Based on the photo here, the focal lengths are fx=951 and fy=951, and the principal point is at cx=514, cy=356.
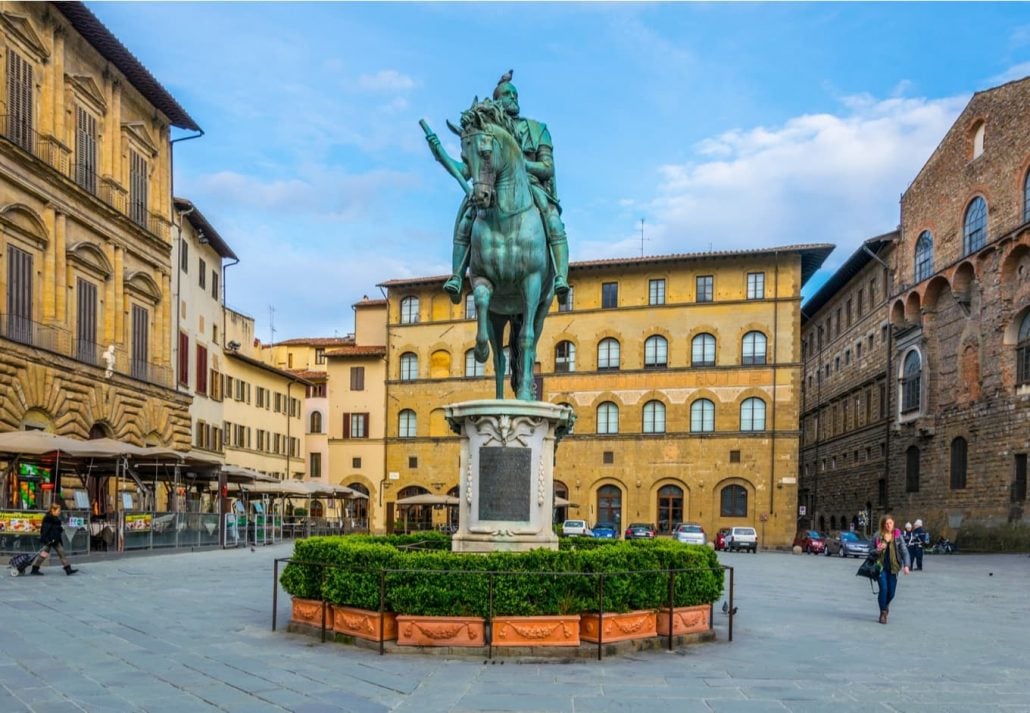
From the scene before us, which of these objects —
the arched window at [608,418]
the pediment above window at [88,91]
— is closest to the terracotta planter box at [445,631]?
the pediment above window at [88,91]

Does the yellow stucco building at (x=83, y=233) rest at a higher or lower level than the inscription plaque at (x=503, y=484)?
higher

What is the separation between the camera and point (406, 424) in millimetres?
59750

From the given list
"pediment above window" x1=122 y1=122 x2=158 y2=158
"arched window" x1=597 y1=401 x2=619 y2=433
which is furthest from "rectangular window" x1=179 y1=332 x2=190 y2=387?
"arched window" x1=597 y1=401 x2=619 y2=433

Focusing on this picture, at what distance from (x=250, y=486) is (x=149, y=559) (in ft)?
51.4

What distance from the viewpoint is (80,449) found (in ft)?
78.3

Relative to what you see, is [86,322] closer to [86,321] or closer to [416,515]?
[86,321]

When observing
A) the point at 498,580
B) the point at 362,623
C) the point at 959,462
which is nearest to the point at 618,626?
the point at 498,580

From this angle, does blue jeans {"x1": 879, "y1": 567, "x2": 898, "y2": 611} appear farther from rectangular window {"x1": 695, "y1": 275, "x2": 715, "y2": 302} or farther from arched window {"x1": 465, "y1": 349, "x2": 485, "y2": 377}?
arched window {"x1": 465, "y1": 349, "x2": 485, "y2": 377}

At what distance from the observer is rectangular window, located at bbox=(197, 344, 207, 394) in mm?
45562

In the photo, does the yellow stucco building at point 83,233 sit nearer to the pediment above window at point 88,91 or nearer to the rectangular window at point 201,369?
the pediment above window at point 88,91

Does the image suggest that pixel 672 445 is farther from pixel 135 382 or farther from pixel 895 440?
pixel 135 382

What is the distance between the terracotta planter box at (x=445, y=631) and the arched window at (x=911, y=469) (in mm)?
41790

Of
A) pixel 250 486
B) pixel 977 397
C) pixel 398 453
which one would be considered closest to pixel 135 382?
pixel 250 486

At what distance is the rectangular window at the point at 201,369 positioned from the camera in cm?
4556
